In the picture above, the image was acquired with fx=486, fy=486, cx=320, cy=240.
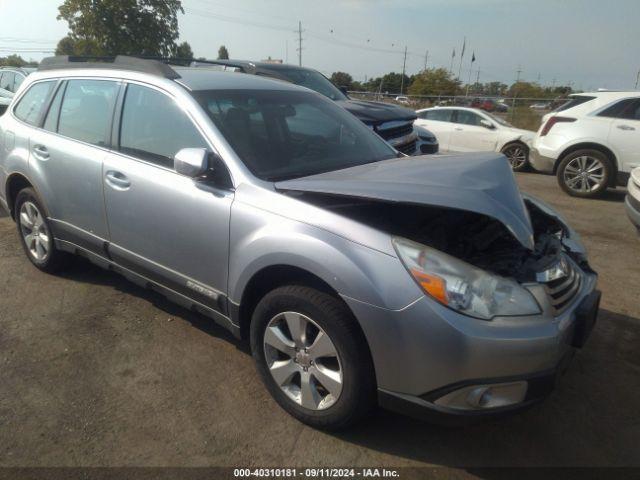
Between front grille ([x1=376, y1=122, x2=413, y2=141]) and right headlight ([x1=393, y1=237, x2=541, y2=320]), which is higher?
front grille ([x1=376, y1=122, x2=413, y2=141])

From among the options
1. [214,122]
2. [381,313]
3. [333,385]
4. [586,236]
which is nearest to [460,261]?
[381,313]

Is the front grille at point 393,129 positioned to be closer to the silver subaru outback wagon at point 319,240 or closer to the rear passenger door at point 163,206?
the silver subaru outback wagon at point 319,240

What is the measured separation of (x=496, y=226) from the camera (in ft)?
8.55

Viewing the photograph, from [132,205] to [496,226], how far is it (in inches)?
87.1

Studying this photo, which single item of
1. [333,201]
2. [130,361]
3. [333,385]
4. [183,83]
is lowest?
[130,361]

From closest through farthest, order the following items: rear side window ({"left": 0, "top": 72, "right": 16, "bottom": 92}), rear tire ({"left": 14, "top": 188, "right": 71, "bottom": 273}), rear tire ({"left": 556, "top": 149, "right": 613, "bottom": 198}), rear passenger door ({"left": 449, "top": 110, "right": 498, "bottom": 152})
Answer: rear tire ({"left": 14, "top": 188, "right": 71, "bottom": 273}) < rear tire ({"left": 556, "top": 149, "right": 613, "bottom": 198}) < rear passenger door ({"left": 449, "top": 110, "right": 498, "bottom": 152}) < rear side window ({"left": 0, "top": 72, "right": 16, "bottom": 92})

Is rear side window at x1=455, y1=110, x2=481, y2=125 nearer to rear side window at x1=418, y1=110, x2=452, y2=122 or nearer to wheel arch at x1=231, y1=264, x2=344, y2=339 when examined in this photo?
rear side window at x1=418, y1=110, x2=452, y2=122

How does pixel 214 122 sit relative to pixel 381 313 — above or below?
above

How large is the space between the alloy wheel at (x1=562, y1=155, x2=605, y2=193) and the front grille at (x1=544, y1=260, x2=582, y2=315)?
20.7 ft

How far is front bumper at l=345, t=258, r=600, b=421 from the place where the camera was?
1969 millimetres

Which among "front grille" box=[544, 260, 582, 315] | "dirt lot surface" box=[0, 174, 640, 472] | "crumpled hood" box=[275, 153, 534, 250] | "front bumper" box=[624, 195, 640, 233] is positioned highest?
"crumpled hood" box=[275, 153, 534, 250]

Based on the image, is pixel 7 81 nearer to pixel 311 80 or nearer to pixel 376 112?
pixel 311 80

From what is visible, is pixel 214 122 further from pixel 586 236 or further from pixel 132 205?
pixel 586 236

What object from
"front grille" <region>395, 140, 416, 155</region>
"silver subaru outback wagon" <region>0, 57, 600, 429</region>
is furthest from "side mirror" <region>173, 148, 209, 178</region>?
"front grille" <region>395, 140, 416, 155</region>
